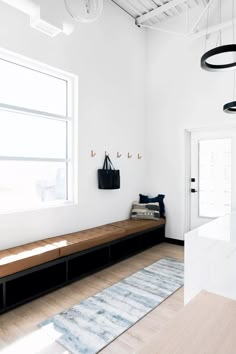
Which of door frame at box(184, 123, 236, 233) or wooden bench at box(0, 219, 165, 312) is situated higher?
door frame at box(184, 123, 236, 233)

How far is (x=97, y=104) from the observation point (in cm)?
425

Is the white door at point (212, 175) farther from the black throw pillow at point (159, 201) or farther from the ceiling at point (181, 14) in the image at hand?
the ceiling at point (181, 14)

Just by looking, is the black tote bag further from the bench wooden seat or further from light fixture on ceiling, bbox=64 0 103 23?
light fixture on ceiling, bbox=64 0 103 23

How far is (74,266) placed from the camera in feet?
11.0

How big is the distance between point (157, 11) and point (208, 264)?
15.1 ft

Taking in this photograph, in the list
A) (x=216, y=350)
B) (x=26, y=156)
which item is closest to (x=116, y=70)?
(x=26, y=156)

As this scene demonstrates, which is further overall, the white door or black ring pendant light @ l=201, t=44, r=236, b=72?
the white door

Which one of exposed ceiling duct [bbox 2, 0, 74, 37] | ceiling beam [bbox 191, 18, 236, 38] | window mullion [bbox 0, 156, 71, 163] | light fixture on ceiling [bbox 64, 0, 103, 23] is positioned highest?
ceiling beam [bbox 191, 18, 236, 38]

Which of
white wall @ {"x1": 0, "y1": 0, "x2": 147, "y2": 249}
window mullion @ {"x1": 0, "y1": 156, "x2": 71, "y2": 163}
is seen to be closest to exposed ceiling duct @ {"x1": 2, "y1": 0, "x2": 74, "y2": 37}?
white wall @ {"x1": 0, "y1": 0, "x2": 147, "y2": 249}

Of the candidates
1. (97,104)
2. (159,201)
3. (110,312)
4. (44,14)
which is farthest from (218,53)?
(159,201)

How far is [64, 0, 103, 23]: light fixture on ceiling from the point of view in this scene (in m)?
2.94

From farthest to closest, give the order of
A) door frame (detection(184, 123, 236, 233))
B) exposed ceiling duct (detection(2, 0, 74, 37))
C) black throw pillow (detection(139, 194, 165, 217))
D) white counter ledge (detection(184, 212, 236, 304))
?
black throw pillow (detection(139, 194, 165, 217)), door frame (detection(184, 123, 236, 233)), exposed ceiling duct (detection(2, 0, 74, 37)), white counter ledge (detection(184, 212, 236, 304))

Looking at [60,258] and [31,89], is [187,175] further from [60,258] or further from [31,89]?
[31,89]

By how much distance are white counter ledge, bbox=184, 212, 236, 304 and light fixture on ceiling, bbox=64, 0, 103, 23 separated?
2.72 metres
